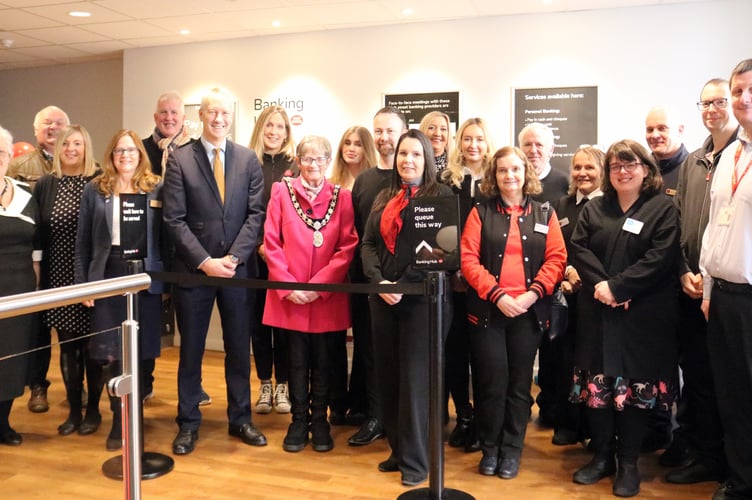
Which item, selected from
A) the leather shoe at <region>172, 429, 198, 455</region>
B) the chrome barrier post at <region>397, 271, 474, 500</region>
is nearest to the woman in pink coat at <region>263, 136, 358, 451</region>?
the leather shoe at <region>172, 429, 198, 455</region>

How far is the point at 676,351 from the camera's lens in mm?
3121

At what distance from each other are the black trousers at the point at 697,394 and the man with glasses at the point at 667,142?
0.68 meters

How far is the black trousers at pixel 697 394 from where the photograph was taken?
330cm

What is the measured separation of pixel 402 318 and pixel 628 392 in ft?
3.45

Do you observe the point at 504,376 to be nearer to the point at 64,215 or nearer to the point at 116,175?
the point at 116,175

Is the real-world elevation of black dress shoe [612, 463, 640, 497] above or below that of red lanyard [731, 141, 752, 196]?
Answer: below

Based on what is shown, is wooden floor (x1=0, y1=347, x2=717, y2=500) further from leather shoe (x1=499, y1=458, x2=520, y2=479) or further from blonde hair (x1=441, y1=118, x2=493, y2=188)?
blonde hair (x1=441, y1=118, x2=493, y2=188)

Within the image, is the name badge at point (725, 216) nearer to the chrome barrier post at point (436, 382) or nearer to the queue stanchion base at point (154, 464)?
the chrome barrier post at point (436, 382)

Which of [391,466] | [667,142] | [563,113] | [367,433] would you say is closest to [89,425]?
[391,466]

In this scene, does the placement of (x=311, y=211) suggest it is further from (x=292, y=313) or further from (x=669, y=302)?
(x=669, y=302)

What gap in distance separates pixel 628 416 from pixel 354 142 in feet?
6.75

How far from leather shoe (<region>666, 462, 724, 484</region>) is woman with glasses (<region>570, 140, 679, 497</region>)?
240mm

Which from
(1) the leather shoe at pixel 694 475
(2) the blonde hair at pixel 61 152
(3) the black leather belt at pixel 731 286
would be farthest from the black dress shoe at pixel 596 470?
(2) the blonde hair at pixel 61 152

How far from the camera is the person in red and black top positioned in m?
3.25
